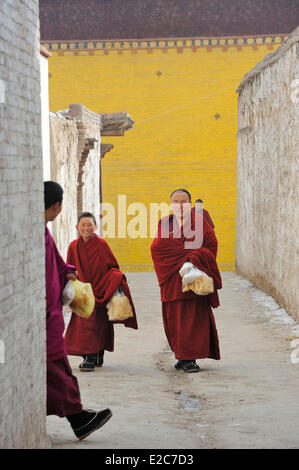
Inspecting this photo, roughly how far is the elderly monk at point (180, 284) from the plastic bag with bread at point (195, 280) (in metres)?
0.11

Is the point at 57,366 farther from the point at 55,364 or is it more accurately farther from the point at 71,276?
the point at 71,276

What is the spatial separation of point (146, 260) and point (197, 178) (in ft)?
6.91

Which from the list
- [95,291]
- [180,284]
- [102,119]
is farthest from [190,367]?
[102,119]

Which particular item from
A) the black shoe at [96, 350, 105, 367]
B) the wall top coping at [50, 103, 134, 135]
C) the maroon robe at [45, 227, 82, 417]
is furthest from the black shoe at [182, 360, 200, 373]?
the wall top coping at [50, 103, 134, 135]

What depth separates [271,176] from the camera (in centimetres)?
1063

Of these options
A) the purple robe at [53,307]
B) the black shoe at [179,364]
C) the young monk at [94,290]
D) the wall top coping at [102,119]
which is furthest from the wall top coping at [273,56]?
the purple robe at [53,307]

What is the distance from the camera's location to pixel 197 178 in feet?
52.7

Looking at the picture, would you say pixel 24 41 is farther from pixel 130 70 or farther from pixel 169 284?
pixel 130 70

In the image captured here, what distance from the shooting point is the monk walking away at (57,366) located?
4.22 m

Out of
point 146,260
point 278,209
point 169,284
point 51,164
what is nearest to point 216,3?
point 146,260

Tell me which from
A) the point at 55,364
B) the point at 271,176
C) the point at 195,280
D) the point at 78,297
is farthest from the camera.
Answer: the point at 271,176

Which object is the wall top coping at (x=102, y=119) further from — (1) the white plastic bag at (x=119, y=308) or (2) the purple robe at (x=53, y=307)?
(2) the purple robe at (x=53, y=307)

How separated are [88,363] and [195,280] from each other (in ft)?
3.81

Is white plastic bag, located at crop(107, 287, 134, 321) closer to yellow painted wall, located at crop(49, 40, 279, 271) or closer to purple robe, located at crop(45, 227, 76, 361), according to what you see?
purple robe, located at crop(45, 227, 76, 361)
